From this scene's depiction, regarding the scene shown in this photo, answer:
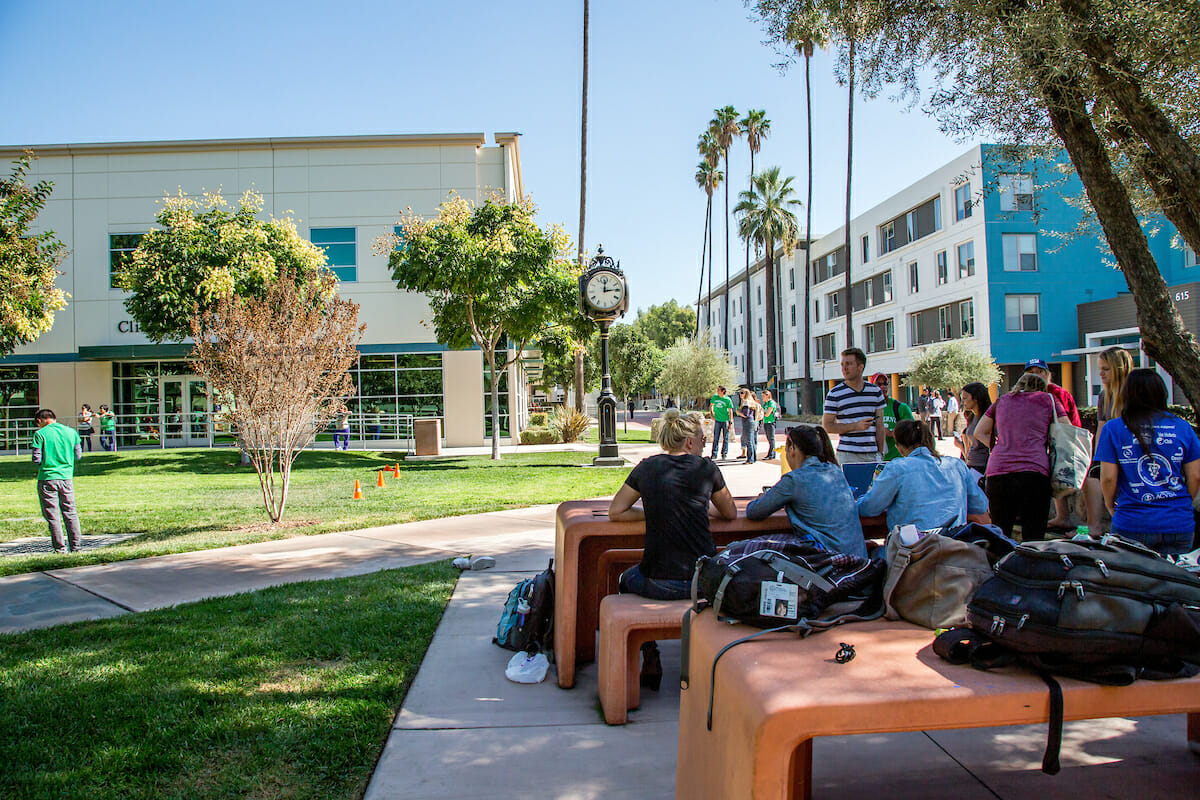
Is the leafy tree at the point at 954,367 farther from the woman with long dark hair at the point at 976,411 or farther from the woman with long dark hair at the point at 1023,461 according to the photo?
the woman with long dark hair at the point at 1023,461

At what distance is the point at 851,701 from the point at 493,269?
17.3 m

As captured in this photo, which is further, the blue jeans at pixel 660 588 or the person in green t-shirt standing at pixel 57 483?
the person in green t-shirt standing at pixel 57 483

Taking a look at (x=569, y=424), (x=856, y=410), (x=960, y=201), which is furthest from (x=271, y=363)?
(x=960, y=201)

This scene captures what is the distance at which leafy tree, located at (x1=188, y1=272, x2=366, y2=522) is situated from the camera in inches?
362

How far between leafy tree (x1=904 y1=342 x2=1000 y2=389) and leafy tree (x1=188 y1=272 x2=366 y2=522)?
28.0m

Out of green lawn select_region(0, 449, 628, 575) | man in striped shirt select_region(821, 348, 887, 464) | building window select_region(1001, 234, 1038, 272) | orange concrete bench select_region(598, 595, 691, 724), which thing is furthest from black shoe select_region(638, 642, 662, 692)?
building window select_region(1001, 234, 1038, 272)

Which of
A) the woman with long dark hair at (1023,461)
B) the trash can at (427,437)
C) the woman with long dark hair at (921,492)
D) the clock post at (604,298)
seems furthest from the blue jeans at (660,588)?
the trash can at (427,437)

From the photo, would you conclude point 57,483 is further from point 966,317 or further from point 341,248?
point 966,317

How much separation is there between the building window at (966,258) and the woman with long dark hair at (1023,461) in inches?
1276

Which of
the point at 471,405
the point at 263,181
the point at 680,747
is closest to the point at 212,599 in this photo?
the point at 680,747

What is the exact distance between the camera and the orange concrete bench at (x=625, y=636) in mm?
3729

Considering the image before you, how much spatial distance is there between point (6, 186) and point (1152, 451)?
57.2 ft

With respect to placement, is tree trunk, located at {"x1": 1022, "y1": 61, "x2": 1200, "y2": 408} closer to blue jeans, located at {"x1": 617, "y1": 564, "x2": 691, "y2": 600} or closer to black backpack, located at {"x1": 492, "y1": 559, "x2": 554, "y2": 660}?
blue jeans, located at {"x1": 617, "y1": 564, "x2": 691, "y2": 600}

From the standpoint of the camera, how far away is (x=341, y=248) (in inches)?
1057
